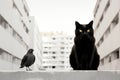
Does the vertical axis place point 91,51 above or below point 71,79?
above

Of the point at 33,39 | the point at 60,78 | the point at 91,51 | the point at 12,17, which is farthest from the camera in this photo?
the point at 33,39

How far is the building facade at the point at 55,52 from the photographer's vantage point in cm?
14438

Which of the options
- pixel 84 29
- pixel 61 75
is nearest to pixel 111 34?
pixel 84 29

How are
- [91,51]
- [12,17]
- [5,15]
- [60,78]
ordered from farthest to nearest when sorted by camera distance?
[12,17], [5,15], [91,51], [60,78]

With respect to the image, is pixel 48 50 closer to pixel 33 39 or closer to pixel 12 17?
pixel 33 39

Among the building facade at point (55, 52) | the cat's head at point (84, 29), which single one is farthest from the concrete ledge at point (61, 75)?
the building facade at point (55, 52)

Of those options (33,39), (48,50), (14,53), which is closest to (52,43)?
(48,50)

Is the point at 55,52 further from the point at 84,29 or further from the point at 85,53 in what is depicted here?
the point at 85,53

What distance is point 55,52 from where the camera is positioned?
146 meters

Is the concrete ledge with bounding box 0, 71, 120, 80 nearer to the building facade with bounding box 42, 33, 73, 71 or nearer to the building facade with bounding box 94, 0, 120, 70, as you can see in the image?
the building facade with bounding box 94, 0, 120, 70

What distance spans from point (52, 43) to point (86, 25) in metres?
138

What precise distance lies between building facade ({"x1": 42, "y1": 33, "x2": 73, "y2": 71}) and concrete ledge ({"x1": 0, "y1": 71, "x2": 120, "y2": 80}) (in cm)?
13888

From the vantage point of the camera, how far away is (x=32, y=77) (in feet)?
16.0

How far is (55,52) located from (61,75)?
141744 millimetres
